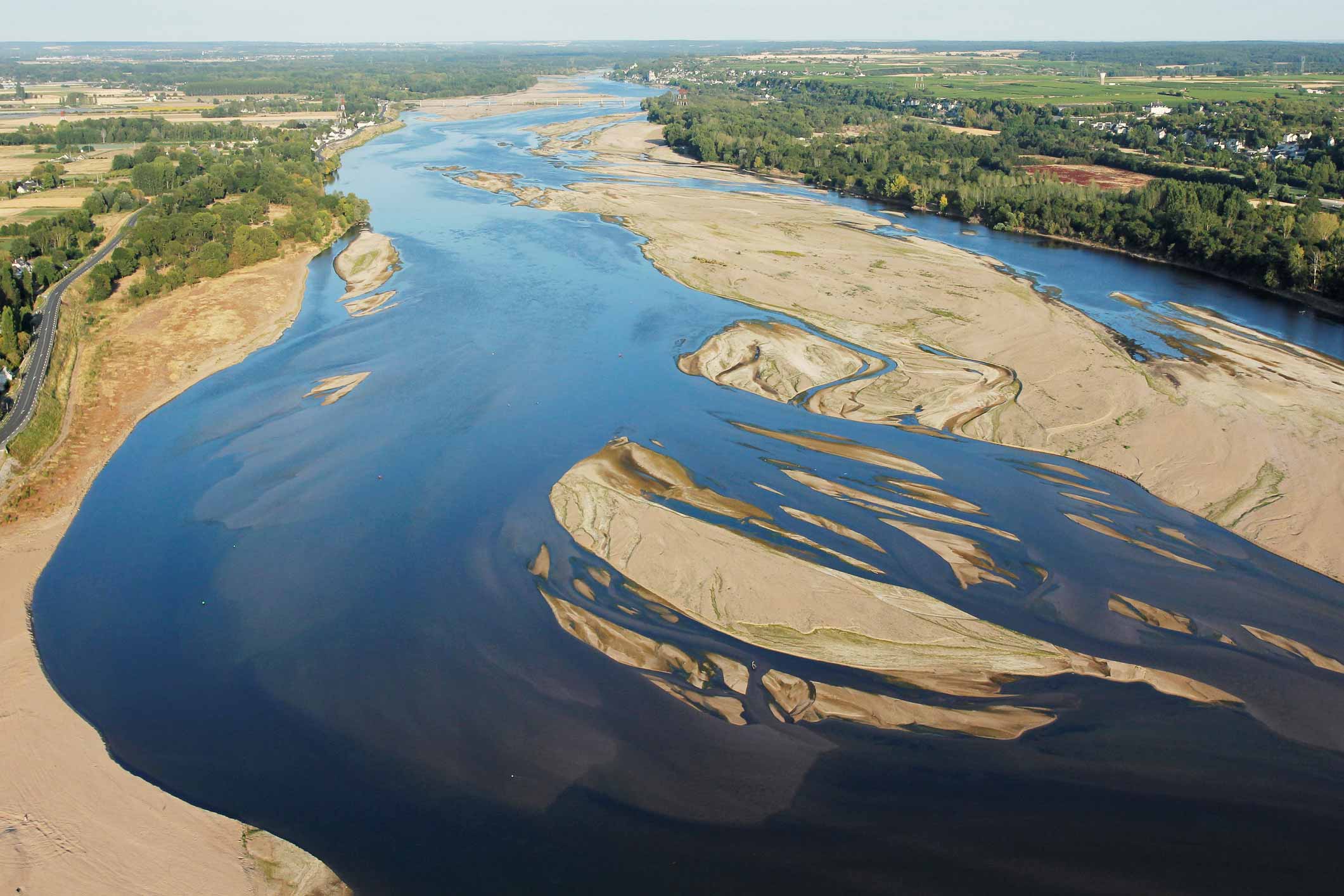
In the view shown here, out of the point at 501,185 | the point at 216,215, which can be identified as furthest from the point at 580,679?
the point at 501,185

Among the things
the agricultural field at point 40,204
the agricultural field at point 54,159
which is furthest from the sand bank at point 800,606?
the agricultural field at point 54,159

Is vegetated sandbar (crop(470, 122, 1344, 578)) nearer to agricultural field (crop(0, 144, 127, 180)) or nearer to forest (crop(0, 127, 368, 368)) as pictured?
forest (crop(0, 127, 368, 368))

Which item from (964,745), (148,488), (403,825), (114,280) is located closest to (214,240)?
(114,280)

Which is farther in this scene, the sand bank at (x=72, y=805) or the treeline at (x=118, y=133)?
the treeline at (x=118, y=133)

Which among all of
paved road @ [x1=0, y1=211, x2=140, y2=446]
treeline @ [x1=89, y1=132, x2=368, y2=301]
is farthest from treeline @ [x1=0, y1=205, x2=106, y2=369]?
treeline @ [x1=89, y1=132, x2=368, y2=301]

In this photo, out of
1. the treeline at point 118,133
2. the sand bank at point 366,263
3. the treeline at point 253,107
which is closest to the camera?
the sand bank at point 366,263

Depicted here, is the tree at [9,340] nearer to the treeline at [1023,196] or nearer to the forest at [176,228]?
the forest at [176,228]

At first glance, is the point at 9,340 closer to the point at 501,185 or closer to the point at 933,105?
the point at 501,185

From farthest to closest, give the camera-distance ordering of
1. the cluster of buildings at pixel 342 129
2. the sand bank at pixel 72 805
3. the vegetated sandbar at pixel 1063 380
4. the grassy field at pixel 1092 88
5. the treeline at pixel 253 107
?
the treeline at pixel 253 107 < the grassy field at pixel 1092 88 < the cluster of buildings at pixel 342 129 < the vegetated sandbar at pixel 1063 380 < the sand bank at pixel 72 805

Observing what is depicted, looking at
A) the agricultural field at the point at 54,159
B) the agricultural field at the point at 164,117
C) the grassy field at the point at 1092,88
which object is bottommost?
the agricultural field at the point at 54,159
